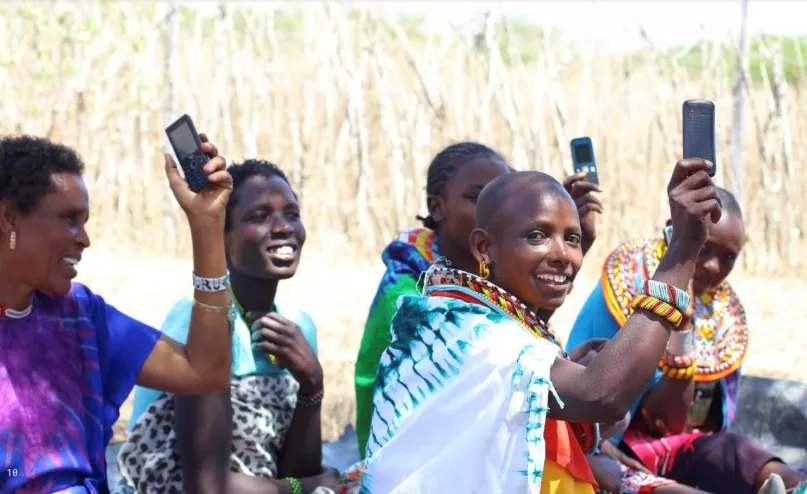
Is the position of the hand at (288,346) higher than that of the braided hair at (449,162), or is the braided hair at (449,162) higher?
the braided hair at (449,162)

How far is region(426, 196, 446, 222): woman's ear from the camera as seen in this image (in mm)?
4121

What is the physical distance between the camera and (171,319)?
350 cm

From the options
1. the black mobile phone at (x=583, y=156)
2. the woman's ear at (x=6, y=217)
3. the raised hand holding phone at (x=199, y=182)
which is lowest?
the woman's ear at (x=6, y=217)

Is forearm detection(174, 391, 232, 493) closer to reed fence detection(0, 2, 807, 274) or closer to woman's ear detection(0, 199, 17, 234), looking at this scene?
Answer: woman's ear detection(0, 199, 17, 234)

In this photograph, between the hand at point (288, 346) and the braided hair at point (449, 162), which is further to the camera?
the braided hair at point (449, 162)

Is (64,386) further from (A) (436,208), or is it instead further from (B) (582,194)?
(B) (582,194)

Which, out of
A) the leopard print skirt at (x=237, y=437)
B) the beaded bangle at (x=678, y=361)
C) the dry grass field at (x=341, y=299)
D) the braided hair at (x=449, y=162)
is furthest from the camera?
the dry grass field at (x=341, y=299)

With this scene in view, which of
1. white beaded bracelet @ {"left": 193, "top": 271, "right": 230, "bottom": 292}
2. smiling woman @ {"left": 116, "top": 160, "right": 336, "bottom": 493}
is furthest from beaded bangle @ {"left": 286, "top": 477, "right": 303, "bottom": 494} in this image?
white beaded bracelet @ {"left": 193, "top": 271, "right": 230, "bottom": 292}

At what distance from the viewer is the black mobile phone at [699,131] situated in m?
2.60

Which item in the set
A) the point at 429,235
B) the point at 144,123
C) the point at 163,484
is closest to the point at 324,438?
the point at 429,235

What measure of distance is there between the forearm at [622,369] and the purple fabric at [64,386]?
1220 mm

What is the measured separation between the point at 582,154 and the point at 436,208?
2.03 ft

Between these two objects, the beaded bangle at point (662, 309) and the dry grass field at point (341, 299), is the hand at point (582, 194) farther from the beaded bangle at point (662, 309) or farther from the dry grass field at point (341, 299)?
A: the dry grass field at point (341, 299)

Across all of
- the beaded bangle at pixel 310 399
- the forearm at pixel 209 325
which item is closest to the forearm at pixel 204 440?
the forearm at pixel 209 325
